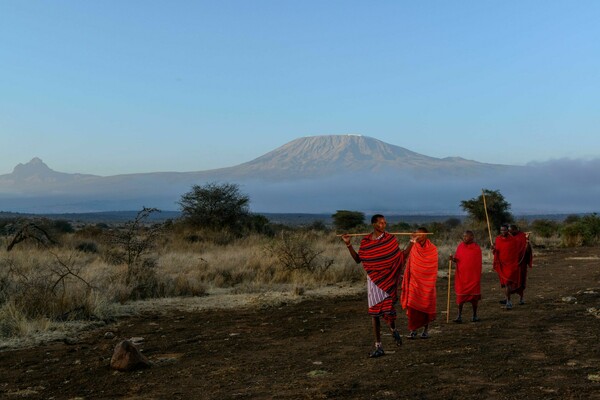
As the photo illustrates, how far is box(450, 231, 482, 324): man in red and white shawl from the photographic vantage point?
10570mm

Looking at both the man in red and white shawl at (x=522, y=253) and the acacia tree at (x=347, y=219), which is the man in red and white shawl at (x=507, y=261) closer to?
the man in red and white shawl at (x=522, y=253)

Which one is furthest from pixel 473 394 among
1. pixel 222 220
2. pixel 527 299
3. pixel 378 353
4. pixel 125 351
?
pixel 222 220

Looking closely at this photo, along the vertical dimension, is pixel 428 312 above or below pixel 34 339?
above

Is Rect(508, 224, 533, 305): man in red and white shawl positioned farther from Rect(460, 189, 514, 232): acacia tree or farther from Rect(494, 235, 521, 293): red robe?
Rect(460, 189, 514, 232): acacia tree

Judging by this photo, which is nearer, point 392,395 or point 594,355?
point 392,395

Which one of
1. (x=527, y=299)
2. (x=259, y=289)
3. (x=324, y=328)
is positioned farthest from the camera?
(x=259, y=289)

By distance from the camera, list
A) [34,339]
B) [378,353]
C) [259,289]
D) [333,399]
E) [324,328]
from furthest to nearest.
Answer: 1. [259,289]
2. [324,328]
3. [34,339]
4. [378,353]
5. [333,399]

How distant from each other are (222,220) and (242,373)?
25.8 meters

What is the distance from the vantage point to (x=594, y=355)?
7.32 metres

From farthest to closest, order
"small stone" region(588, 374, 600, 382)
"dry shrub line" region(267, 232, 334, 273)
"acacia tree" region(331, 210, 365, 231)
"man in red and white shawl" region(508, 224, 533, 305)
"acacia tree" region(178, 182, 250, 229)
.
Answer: "acacia tree" region(331, 210, 365, 231)
"acacia tree" region(178, 182, 250, 229)
"dry shrub line" region(267, 232, 334, 273)
"man in red and white shawl" region(508, 224, 533, 305)
"small stone" region(588, 374, 600, 382)

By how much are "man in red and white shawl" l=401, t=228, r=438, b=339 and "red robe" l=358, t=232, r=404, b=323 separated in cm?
87

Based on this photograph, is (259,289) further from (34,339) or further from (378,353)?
(378,353)

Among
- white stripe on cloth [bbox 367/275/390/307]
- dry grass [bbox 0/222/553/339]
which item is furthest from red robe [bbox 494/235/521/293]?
white stripe on cloth [bbox 367/275/390/307]

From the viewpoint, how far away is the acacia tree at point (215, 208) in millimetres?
Result: 32469
